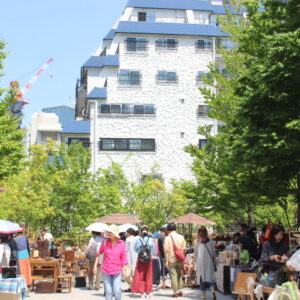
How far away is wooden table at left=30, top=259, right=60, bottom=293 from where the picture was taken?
60.0ft

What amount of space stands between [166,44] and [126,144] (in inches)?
363

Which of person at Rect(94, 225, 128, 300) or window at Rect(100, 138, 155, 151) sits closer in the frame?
person at Rect(94, 225, 128, 300)

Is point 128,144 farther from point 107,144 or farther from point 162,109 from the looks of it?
point 162,109

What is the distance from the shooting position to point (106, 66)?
53031mm

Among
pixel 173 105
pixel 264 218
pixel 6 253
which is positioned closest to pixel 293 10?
pixel 6 253

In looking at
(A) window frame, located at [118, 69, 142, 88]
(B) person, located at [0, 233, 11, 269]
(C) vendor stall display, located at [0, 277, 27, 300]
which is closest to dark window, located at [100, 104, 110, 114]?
(A) window frame, located at [118, 69, 142, 88]

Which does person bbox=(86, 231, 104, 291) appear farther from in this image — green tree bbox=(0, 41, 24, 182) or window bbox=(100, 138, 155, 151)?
window bbox=(100, 138, 155, 151)

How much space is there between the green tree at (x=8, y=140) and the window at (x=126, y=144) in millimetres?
23900

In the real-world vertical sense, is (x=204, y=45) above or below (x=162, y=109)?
above

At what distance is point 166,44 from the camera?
176 feet

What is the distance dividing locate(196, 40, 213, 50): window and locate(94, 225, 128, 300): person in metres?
42.8

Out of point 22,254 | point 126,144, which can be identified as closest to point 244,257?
point 22,254

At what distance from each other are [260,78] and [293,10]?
91.3 inches

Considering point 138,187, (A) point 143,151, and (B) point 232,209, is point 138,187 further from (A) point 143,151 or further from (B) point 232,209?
(B) point 232,209
